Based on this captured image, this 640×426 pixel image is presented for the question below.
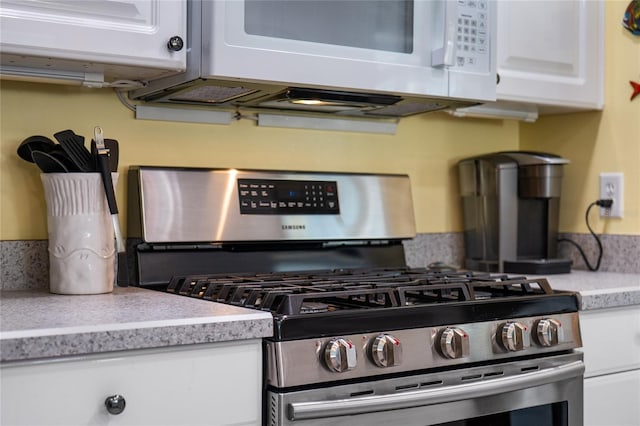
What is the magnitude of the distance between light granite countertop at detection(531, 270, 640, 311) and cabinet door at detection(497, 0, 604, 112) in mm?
472

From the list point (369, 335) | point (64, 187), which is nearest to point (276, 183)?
point (64, 187)

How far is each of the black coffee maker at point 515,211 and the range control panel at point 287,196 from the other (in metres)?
0.45

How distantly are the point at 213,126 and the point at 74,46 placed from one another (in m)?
0.51

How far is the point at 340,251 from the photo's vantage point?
1985mm

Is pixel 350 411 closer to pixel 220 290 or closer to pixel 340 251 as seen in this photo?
pixel 220 290

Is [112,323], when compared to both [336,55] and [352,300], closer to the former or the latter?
[352,300]

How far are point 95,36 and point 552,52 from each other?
120 centimetres

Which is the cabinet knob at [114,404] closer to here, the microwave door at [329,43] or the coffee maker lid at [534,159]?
the microwave door at [329,43]

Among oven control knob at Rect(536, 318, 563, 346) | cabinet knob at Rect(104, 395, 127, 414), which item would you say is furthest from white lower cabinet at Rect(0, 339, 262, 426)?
oven control knob at Rect(536, 318, 563, 346)

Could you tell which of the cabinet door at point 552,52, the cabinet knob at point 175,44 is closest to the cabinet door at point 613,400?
the cabinet door at point 552,52

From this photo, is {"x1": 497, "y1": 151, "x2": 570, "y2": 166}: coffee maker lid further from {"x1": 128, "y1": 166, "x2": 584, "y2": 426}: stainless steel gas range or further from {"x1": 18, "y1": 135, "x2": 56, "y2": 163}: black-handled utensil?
{"x1": 18, "y1": 135, "x2": 56, "y2": 163}: black-handled utensil

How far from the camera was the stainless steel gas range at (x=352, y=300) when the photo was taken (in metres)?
1.30

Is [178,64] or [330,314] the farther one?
[178,64]

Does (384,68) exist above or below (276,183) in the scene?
above
